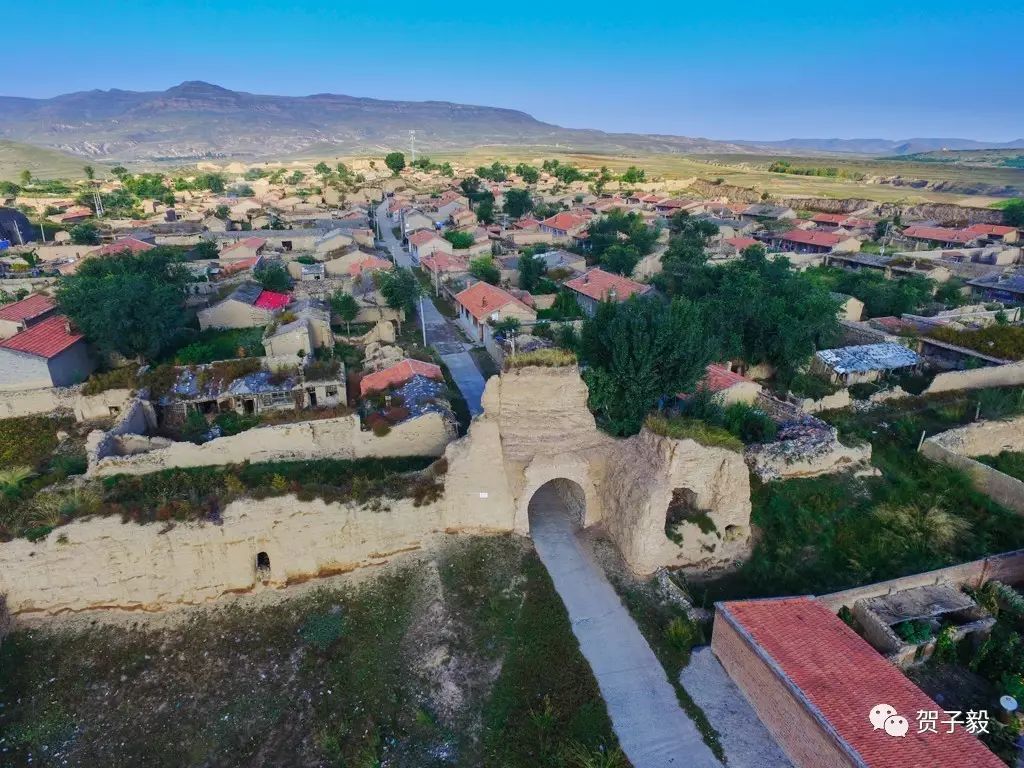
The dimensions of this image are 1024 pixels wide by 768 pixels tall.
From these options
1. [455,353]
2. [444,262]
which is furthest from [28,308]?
[444,262]

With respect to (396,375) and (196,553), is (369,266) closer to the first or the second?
(396,375)

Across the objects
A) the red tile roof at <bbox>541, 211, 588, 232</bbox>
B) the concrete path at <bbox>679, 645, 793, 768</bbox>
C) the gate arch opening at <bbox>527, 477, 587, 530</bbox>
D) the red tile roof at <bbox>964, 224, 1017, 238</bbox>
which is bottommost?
the concrete path at <bbox>679, 645, 793, 768</bbox>

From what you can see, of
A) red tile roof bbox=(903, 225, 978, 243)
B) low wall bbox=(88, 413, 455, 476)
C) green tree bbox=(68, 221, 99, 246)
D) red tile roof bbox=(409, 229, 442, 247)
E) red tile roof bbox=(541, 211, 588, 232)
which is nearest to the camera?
low wall bbox=(88, 413, 455, 476)

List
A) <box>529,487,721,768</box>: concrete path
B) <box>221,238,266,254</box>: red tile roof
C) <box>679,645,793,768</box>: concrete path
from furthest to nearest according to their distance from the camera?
1. <box>221,238,266,254</box>: red tile roof
2. <box>529,487,721,768</box>: concrete path
3. <box>679,645,793,768</box>: concrete path

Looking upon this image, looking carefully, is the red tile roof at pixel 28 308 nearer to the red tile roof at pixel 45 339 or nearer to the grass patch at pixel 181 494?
the red tile roof at pixel 45 339

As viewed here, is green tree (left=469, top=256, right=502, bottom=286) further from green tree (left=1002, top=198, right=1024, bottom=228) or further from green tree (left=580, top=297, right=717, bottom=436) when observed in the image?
green tree (left=1002, top=198, right=1024, bottom=228)

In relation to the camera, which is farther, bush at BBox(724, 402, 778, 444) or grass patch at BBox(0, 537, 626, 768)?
bush at BBox(724, 402, 778, 444)

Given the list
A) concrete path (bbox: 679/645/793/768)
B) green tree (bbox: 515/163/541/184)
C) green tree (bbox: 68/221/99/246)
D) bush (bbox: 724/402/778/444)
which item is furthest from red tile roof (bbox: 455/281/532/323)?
green tree (bbox: 515/163/541/184)
